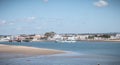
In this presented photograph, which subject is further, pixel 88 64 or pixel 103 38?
pixel 103 38

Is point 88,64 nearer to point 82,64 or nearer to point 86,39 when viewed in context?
point 82,64

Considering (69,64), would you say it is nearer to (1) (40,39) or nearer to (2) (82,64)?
(2) (82,64)

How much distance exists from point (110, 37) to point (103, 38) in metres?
4.93

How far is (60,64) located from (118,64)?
4.48 meters

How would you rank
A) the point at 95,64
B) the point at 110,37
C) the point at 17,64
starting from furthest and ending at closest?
the point at 110,37 < the point at 95,64 < the point at 17,64

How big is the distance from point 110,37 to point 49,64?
133572mm

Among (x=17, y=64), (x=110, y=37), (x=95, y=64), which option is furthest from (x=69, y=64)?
(x=110, y=37)

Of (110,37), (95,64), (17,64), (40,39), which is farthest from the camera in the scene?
(40,39)

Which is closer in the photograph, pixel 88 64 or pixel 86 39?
pixel 88 64

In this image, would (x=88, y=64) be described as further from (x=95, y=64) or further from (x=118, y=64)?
(x=118, y=64)

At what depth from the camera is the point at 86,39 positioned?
158 m

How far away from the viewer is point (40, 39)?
162 m

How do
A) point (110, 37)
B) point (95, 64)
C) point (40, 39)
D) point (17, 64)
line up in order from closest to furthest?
point (17, 64)
point (95, 64)
point (110, 37)
point (40, 39)

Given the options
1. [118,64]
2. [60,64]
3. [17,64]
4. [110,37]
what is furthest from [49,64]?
[110,37]
